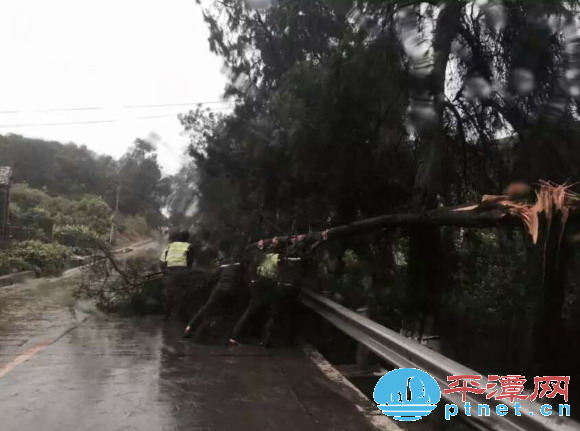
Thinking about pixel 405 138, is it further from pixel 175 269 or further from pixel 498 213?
pixel 175 269

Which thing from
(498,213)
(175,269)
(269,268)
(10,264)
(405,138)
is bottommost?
(10,264)

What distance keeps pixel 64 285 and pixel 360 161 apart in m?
11.0

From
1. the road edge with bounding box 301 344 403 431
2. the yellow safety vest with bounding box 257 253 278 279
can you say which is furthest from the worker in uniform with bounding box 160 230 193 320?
the road edge with bounding box 301 344 403 431

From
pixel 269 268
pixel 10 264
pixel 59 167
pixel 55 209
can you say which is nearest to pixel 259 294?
pixel 269 268

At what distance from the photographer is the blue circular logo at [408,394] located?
4.58m

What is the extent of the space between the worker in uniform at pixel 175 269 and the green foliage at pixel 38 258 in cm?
1104

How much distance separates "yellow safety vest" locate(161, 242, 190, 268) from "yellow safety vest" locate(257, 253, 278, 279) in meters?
1.95

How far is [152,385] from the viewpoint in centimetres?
608

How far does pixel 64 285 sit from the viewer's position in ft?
53.0

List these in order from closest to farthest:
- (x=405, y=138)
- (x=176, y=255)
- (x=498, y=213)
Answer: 1. (x=498, y=213)
2. (x=405, y=138)
3. (x=176, y=255)

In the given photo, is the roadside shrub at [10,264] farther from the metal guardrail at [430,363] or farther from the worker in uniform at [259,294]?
the metal guardrail at [430,363]

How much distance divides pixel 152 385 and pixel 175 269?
14.9 feet

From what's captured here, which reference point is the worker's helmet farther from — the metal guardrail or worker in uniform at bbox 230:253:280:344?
the metal guardrail

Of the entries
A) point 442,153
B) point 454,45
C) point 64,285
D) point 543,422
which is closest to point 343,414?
point 543,422
